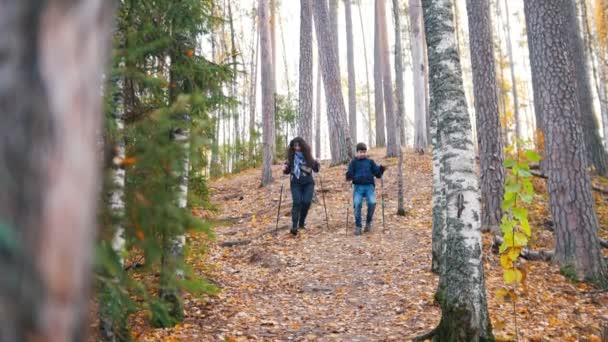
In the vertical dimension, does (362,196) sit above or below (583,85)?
below

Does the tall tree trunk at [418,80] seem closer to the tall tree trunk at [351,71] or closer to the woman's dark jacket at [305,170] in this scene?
the tall tree trunk at [351,71]

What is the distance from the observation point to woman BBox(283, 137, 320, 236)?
9422 millimetres

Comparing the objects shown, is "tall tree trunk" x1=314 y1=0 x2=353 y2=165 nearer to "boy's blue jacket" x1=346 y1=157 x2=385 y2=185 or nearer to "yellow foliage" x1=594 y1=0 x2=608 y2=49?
"boy's blue jacket" x1=346 y1=157 x2=385 y2=185

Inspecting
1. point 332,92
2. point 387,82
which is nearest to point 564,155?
point 332,92

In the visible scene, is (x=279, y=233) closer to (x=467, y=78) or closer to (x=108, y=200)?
(x=108, y=200)

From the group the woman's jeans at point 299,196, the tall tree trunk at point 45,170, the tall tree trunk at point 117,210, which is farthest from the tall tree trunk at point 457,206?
the woman's jeans at point 299,196

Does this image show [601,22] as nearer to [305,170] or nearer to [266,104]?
[266,104]

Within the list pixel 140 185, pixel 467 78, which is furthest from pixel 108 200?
pixel 467 78

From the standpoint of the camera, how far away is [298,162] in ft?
31.1

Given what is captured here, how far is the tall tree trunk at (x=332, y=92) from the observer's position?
49.4 feet

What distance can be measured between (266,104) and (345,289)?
982 centimetres

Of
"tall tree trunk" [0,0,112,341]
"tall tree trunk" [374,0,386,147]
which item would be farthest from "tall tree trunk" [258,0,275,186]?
"tall tree trunk" [0,0,112,341]

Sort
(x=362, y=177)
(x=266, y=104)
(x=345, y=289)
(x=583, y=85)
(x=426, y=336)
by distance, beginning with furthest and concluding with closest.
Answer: (x=266, y=104) → (x=583, y=85) → (x=362, y=177) → (x=345, y=289) → (x=426, y=336)

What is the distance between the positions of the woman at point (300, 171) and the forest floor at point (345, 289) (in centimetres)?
64
